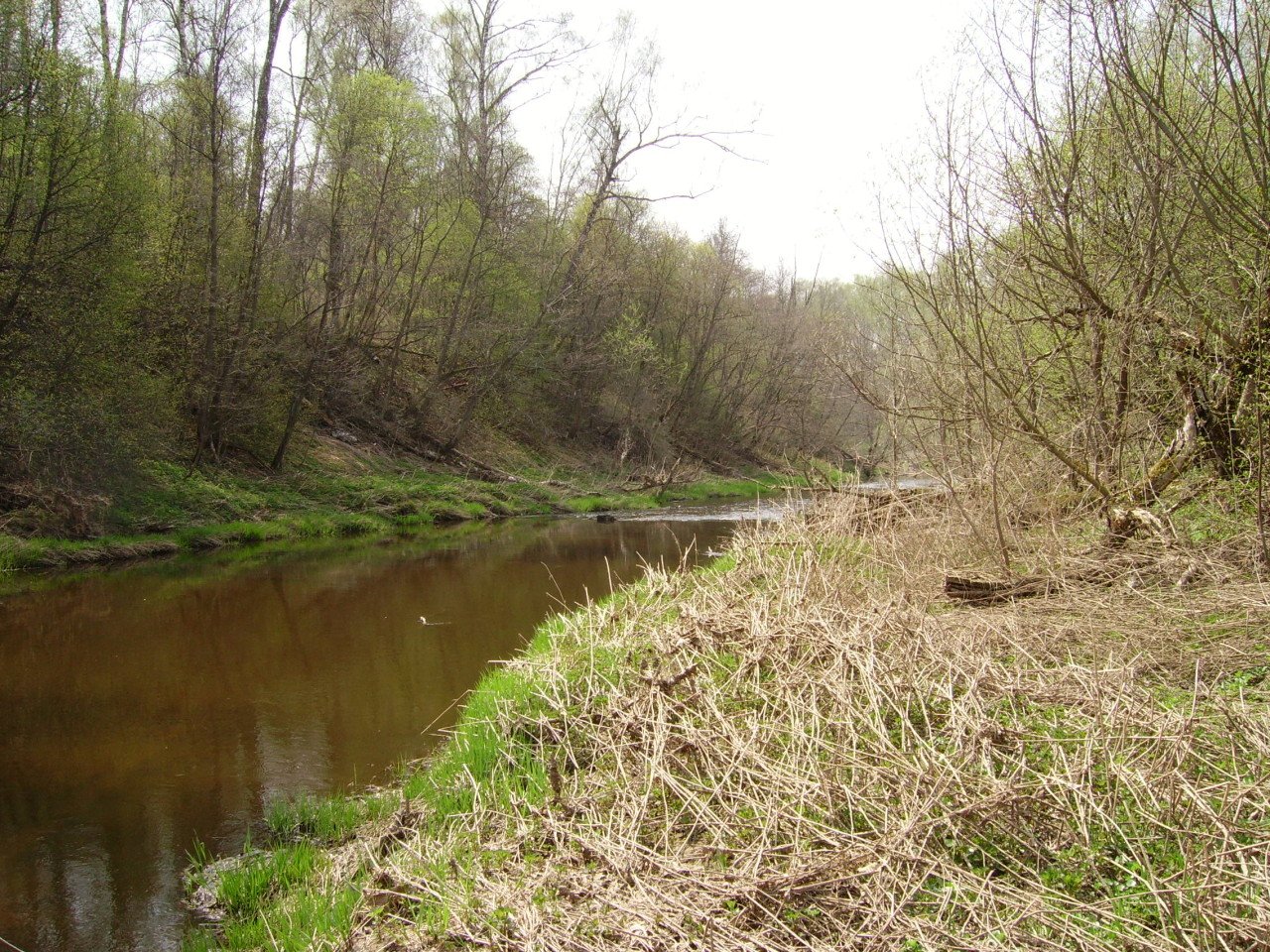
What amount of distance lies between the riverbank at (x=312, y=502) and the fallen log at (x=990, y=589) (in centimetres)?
545

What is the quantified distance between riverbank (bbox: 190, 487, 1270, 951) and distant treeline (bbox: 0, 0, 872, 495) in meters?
4.49

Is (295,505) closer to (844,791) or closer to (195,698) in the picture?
(195,698)

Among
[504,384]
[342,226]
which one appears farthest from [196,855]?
[504,384]

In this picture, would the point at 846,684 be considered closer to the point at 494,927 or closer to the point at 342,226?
the point at 494,927

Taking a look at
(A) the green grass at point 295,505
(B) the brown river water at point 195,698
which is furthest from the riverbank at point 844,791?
(A) the green grass at point 295,505

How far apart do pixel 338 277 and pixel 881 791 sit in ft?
70.4

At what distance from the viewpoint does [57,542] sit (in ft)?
45.7

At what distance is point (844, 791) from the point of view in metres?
3.70

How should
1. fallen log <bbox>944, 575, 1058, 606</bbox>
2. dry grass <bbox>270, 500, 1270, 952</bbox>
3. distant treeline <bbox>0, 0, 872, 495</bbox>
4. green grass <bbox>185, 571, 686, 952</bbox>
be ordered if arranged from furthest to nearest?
1. distant treeline <bbox>0, 0, 872, 495</bbox>
2. fallen log <bbox>944, 575, 1058, 606</bbox>
3. green grass <bbox>185, 571, 686, 952</bbox>
4. dry grass <bbox>270, 500, 1270, 952</bbox>

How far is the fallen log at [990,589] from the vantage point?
6660mm

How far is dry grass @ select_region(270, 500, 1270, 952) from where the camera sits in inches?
119

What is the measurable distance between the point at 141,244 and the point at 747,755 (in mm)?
16530

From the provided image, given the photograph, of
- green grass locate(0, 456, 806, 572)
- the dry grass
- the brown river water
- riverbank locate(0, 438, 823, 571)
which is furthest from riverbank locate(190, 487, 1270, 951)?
riverbank locate(0, 438, 823, 571)

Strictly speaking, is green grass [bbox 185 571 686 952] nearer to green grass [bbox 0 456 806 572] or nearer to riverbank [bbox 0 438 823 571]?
green grass [bbox 0 456 806 572]
